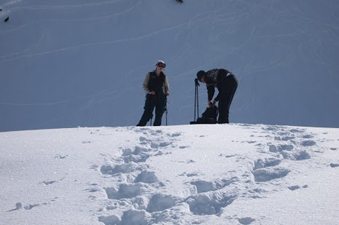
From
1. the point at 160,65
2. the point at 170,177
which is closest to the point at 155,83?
the point at 160,65

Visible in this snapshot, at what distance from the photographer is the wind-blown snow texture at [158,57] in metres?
17.9

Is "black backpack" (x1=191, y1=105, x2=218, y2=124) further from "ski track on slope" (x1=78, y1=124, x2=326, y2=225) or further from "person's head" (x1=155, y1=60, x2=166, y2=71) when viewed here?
"ski track on slope" (x1=78, y1=124, x2=326, y2=225)

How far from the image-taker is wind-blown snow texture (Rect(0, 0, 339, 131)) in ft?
58.6

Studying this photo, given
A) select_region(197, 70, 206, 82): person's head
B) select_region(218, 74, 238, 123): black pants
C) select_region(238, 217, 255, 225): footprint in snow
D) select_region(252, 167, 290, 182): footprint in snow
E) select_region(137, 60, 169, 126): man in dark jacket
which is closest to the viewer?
select_region(238, 217, 255, 225): footprint in snow

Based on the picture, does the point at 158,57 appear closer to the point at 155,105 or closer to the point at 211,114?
the point at 155,105

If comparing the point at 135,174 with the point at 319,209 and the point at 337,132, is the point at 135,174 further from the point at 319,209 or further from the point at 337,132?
the point at 337,132

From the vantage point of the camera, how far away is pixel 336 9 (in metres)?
25.0

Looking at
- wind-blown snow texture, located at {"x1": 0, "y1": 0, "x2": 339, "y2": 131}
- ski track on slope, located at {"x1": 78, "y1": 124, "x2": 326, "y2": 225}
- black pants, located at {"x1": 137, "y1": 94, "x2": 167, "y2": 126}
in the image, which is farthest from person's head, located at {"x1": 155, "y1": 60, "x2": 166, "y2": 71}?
wind-blown snow texture, located at {"x1": 0, "y1": 0, "x2": 339, "y2": 131}

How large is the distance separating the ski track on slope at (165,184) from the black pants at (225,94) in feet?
12.0

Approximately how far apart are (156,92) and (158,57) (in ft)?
31.5

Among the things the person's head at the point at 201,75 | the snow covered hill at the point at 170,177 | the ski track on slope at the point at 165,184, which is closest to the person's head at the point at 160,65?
the person's head at the point at 201,75

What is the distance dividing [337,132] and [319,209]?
3.08m

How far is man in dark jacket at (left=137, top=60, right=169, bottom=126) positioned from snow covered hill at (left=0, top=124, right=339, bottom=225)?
3604mm

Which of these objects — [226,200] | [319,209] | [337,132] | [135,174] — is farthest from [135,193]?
[337,132]
